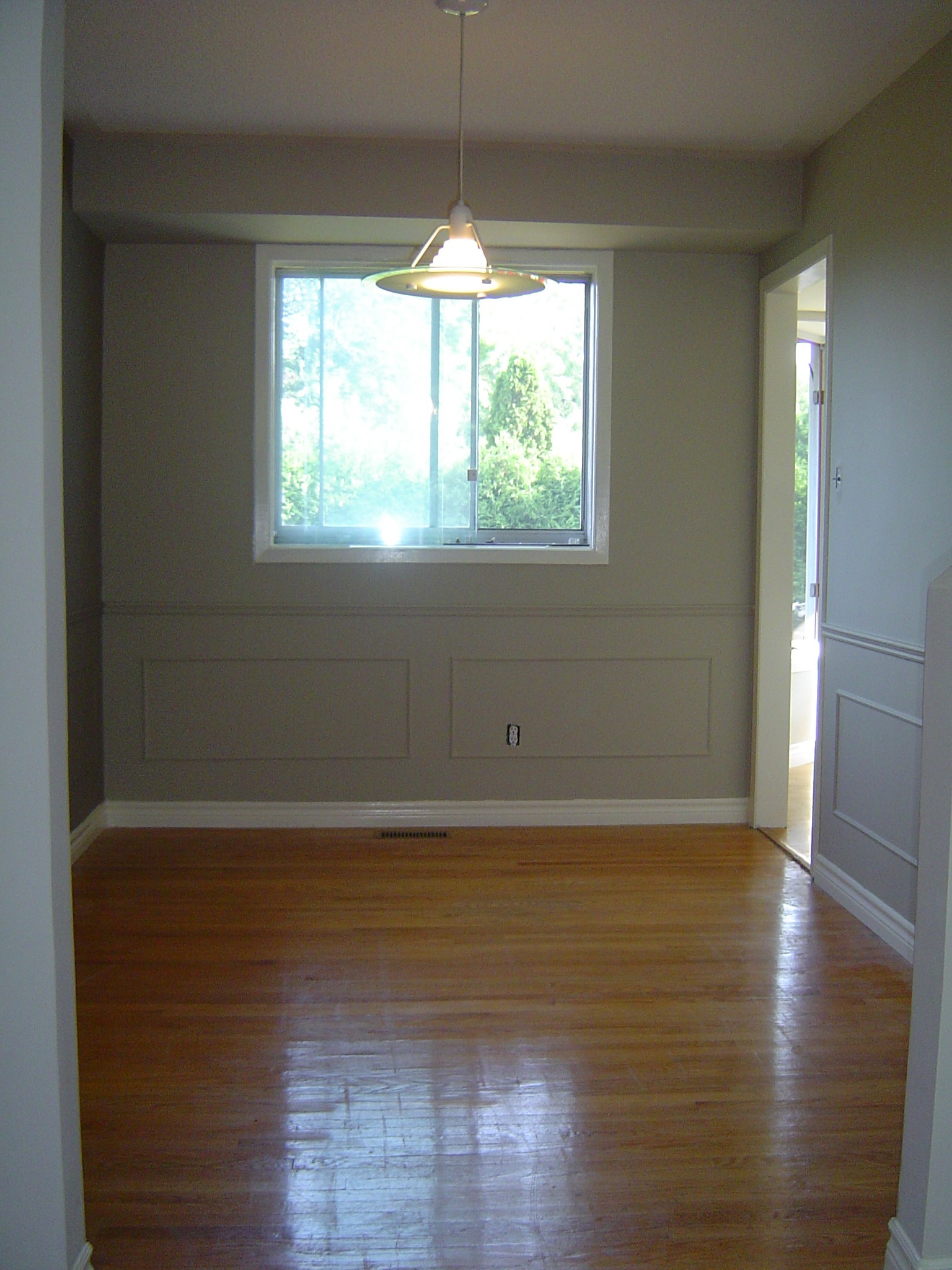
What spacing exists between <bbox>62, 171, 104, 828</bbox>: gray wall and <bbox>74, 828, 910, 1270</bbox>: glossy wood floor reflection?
1.67ft

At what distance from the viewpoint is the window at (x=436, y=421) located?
200 inches

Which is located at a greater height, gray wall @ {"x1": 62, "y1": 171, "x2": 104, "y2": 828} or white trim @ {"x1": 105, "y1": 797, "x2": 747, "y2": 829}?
gray wall @ {"x1": 62, "y1": 171, "x2": 104, "y2": 828}

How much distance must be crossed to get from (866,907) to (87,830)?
3051 mm

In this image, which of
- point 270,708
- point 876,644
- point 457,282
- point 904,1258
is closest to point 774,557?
point 876,644

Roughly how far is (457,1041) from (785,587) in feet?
9.39

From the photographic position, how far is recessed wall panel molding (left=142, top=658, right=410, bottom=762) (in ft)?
16.6

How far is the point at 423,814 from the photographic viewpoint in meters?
5.16

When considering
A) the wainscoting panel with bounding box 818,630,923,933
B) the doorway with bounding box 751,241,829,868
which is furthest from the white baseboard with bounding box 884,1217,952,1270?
the doorway with bounding box 751,241,829,868

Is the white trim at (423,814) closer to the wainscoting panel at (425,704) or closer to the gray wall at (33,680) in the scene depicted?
the wainscoting panel at (425,704)

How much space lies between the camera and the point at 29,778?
175 cm

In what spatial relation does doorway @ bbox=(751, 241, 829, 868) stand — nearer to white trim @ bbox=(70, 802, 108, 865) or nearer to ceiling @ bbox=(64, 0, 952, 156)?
ceiling @ bbox=(64, 0, 952, 156)

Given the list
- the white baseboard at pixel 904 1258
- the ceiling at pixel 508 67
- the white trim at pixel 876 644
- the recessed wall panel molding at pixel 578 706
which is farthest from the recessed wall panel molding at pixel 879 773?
the ceiling at pixel 508 67

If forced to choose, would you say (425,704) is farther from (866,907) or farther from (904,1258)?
(904,1258)

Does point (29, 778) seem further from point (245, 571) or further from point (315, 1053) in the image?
point (245, 571)
